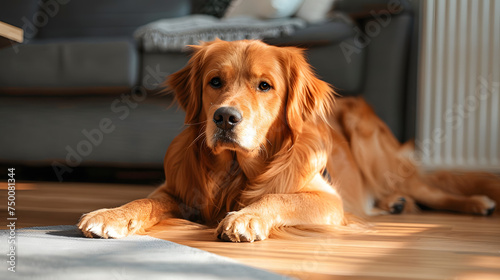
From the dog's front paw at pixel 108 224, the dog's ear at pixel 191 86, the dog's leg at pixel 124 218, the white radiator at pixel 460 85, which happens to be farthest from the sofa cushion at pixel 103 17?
the dog's front paw at pixel 108 224

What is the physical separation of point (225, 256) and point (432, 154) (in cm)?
236

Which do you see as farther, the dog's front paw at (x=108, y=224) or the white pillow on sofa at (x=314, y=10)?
the white pillow on sofa at (x=314, y=10)

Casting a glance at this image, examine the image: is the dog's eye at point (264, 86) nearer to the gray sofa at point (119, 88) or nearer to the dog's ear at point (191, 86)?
the dog's ear at point (191, 86)

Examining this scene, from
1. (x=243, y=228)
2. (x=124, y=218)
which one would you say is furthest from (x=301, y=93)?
(x=124, y=218)

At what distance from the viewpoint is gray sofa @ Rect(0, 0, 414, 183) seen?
2332 mm

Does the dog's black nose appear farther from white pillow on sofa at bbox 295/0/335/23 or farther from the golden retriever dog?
white pillow on sofa at bbox 295/0/335/23

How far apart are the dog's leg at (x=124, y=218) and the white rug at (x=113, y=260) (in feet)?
0.10

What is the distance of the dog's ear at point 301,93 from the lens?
4.92 ft

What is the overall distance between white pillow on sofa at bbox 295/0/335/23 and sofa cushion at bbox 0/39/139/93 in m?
0.94

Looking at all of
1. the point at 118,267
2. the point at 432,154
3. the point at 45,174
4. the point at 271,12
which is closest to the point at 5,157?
the point at 45,174

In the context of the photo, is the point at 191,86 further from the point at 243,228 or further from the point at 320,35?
the point at 320,35

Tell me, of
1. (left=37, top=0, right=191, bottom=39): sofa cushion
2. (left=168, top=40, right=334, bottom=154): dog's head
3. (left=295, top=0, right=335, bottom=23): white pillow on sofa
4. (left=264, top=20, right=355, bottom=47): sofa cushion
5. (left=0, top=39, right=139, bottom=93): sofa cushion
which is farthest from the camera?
(left=37, top=0, right=191, bottom=39): sofa cushion

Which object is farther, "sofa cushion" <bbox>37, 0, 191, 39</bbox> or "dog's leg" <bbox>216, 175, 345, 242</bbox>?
"sofa cushion" <bbox>37, 0, 191, 39</bbox>

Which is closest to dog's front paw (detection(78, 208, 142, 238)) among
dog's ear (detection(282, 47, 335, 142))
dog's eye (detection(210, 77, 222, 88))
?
dog's eye (detection(210, 77, 222, 88))
